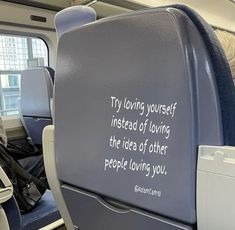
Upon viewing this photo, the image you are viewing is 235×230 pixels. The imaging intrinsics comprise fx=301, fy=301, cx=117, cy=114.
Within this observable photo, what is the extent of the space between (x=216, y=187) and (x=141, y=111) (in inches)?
8.1

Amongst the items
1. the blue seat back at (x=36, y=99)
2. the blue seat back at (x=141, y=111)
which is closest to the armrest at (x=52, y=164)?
the blue seat back at (x=141, y=111)

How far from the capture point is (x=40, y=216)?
1703 millimetres

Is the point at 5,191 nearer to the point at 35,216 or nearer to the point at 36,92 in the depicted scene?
the point at 35,216

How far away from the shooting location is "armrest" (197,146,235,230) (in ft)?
1.70

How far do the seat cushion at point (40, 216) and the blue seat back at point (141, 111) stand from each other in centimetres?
98

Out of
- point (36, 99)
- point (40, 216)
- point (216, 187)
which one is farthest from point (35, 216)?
point (36, 99)

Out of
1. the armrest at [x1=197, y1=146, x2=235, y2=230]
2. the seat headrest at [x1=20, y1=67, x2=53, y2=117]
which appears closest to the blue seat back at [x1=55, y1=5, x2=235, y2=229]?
the armrest at [x1=197, y1=146, x2=235, y2=230]

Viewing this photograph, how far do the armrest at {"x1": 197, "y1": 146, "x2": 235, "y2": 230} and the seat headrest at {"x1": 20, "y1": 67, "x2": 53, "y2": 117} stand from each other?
8.31ft

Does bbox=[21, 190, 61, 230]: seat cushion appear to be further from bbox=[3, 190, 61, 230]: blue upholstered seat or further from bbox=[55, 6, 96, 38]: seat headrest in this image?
bbox=[55, 6, 96, 38]: seat headrest

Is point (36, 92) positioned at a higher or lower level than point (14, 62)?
lower

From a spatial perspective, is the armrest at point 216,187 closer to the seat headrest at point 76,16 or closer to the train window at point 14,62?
the seat headrest at point 76,16

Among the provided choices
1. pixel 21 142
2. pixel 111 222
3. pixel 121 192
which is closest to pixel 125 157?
pixel 121 192

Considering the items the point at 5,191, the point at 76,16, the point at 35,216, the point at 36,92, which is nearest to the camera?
the point at 76,16

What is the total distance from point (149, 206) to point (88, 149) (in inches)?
8.1
